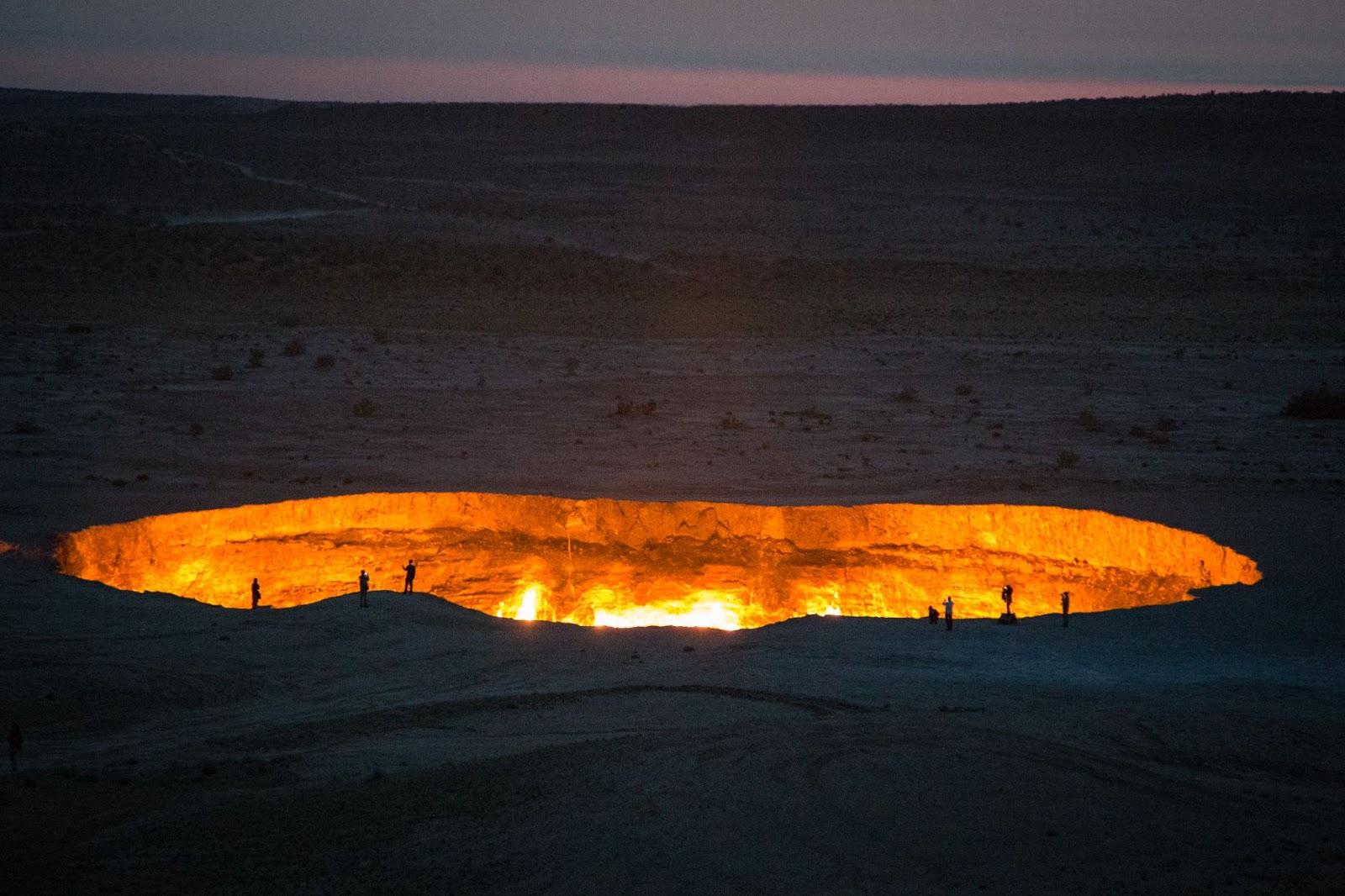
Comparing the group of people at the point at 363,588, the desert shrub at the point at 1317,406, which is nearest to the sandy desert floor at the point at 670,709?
the group of people at the point at 363,588

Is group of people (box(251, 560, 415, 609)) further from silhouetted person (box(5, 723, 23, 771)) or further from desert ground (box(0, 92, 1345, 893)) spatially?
silhouetted person (box(5, 723, 23, 771))

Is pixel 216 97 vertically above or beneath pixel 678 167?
above

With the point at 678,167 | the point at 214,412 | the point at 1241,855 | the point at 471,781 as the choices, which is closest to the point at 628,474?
the point at 214,412

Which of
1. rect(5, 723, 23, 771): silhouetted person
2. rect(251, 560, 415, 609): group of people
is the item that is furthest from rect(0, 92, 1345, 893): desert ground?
rect(251, 560, 415, 609): group of people

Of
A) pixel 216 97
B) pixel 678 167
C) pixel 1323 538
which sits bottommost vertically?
pixel 1323 538

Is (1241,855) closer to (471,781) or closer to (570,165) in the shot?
(471,781)

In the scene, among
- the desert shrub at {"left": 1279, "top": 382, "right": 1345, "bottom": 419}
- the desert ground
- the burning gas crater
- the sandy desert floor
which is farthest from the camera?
the desert shrub at {"left": 1279, "top": 382, "right": 1345, "bottom": 419}

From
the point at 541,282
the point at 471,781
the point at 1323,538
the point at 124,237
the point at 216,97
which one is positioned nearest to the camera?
the point at 471,781

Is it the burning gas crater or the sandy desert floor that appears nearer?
the sandy desert floor
